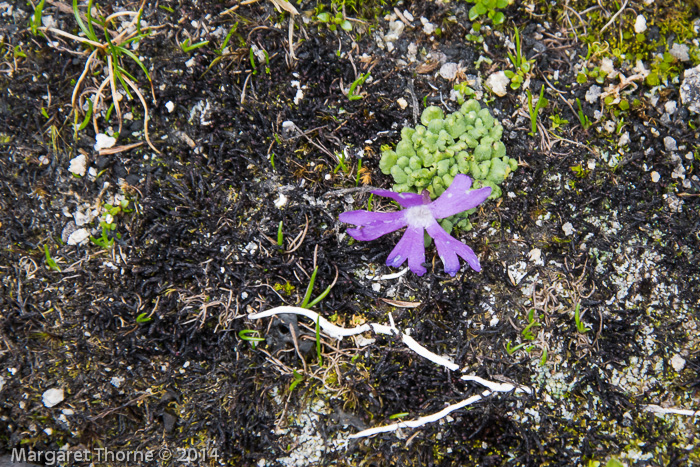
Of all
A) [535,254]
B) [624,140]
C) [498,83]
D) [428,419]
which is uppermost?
[498,83]

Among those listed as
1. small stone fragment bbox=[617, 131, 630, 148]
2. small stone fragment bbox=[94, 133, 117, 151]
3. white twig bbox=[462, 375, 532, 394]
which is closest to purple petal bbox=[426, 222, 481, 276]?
white twig bbox=[462, 375, 532, 394]

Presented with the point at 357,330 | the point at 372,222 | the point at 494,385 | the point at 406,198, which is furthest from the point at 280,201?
the point at 494,385

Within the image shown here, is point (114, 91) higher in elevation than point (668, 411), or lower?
higher

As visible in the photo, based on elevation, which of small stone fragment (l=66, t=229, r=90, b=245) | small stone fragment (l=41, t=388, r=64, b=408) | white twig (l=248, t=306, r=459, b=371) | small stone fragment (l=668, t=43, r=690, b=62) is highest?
small stone fragment (l=668, t=43, r=690, b=62)

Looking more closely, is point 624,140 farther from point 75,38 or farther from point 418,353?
point 75,38

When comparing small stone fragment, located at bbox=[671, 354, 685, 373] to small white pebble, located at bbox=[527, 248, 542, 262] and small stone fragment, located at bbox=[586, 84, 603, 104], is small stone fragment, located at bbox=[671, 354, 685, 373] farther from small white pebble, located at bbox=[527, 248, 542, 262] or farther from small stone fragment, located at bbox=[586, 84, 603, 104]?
small stone fragment, located at bbox=[586, 84, 603, 104]

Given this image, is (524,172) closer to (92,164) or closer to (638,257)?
(638,257)

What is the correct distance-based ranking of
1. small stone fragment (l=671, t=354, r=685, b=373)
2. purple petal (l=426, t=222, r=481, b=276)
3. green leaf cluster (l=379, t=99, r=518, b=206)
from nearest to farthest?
1. purple petal (l=426, t=222, r=481, b=276)
2. green leaf cluster (l=379, t=99, r=518, b=206)
3. small stone fragment (l=671, t=354, r=685, b=373)
